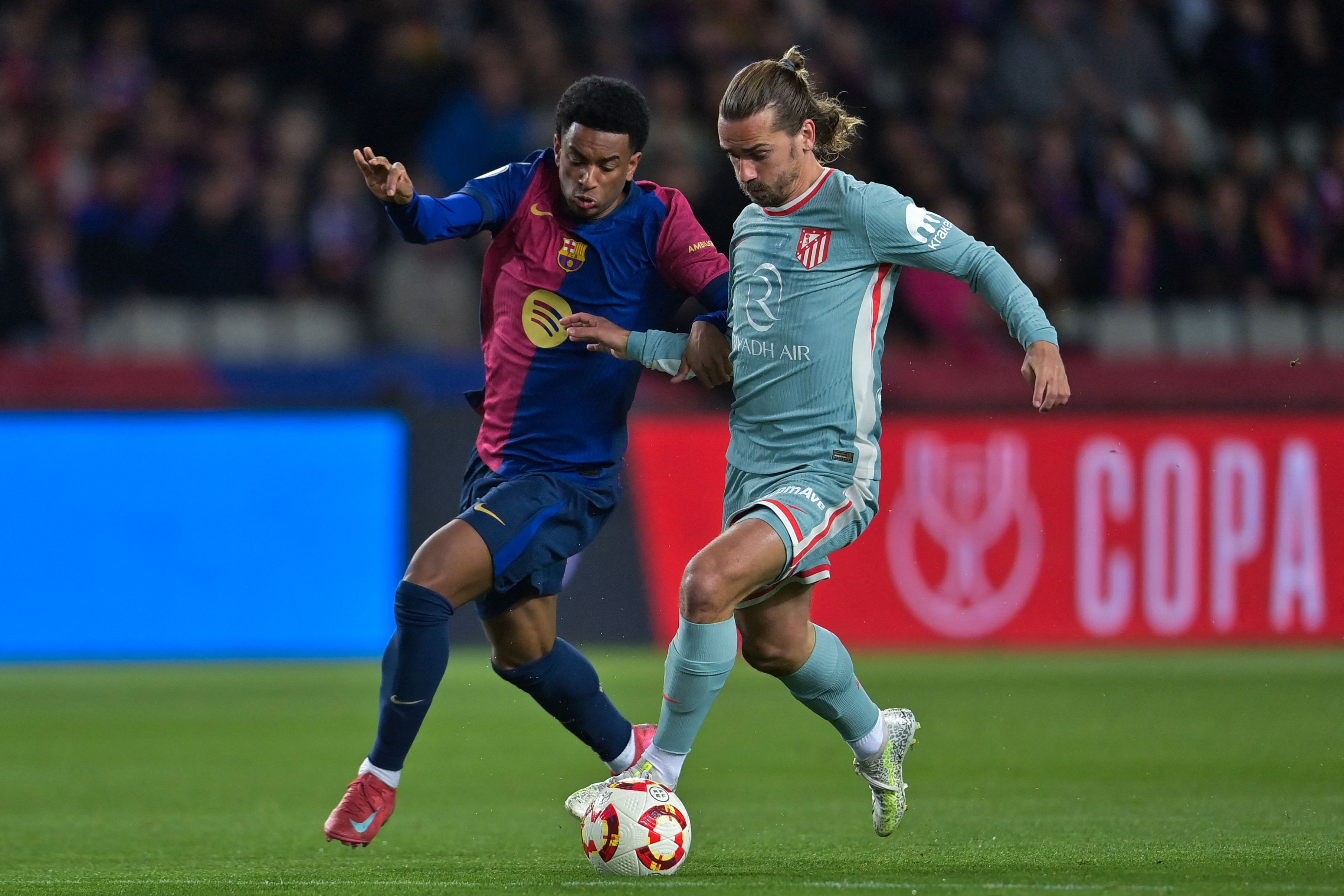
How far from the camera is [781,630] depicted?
15.9 ft

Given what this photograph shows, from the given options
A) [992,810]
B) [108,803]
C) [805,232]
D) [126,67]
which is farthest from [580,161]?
[126,67]

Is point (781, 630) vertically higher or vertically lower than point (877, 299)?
lower

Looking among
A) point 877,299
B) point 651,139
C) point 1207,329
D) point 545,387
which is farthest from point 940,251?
point 1207,329

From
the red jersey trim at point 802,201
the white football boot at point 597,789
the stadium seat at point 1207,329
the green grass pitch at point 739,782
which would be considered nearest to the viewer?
the green grass pitch at point 739,782

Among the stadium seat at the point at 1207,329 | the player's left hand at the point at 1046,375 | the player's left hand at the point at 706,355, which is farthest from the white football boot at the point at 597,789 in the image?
the stadium seat at the point at 1207,329

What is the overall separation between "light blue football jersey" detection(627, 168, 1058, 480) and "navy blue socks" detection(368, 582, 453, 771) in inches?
34.8

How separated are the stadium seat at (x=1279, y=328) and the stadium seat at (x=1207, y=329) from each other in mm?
122

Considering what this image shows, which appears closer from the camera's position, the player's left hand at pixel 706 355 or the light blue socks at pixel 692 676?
the light blue socks at pixel 692 676

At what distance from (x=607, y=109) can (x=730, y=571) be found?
1276mm

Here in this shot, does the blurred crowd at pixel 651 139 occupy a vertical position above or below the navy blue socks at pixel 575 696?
above

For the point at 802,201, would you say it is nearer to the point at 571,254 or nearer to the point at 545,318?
the point at 571,254

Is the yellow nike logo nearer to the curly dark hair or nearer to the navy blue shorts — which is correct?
the navy blue shorts

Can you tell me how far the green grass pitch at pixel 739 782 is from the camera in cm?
428

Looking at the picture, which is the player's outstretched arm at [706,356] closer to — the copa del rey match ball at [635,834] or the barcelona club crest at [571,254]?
the barcelona club crest at [571,254]
